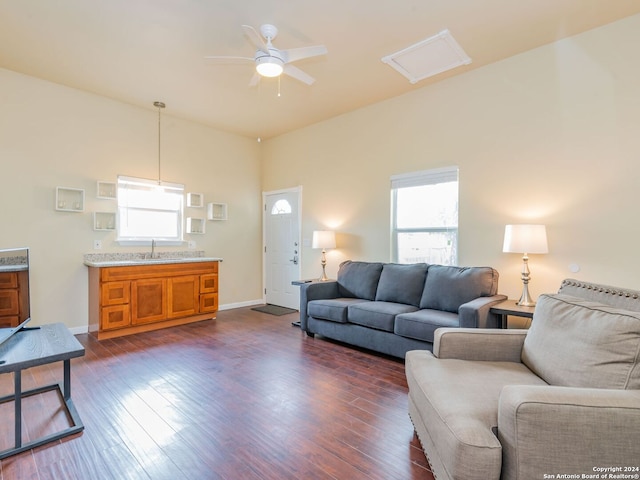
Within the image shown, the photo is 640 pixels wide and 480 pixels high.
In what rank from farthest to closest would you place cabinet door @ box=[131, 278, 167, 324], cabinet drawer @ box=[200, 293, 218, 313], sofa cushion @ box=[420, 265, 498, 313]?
1. cabinet drawer @ box=[200, 293, 218, 313]
2. cabinet door @ box=[131, 278, 167, 324]
3. sofa cushion @ box=[420, 265, 498, 313]

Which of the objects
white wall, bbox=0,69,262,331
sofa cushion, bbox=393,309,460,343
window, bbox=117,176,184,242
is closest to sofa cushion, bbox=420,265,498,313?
sofa cushion, bbox=393,309,460,343

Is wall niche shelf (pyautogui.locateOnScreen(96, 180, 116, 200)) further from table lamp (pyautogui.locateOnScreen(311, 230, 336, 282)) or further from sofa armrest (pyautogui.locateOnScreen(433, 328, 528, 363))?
sofa armrest (pyautogui.locateOnScreen(433, 328, 528, 363))

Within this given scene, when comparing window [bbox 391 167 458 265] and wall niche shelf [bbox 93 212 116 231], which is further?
wall niche shelf [bbox 93 212 116 231]

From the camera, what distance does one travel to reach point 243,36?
3.04 meters

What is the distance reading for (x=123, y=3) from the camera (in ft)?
8.59

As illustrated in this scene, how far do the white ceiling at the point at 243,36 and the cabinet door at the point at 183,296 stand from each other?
248 centimetres

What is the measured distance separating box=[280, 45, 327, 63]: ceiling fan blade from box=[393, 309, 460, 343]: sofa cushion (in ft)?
7.89

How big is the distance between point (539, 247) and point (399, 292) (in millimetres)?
1426

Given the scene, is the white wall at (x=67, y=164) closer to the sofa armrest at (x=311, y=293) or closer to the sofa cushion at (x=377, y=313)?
the sofa armrest at (x=311, y=293)

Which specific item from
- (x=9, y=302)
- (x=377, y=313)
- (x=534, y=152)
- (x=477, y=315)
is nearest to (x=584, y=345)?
(x=477, y=315)

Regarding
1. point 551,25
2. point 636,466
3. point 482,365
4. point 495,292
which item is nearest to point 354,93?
point 551,25

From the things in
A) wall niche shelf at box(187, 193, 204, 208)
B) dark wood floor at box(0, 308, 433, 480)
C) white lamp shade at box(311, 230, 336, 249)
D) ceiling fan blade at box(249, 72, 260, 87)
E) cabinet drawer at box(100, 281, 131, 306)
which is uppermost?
ceiling fan blade at box(249, 72, 260, 87)

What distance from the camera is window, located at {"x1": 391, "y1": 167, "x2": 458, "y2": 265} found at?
3889 mm

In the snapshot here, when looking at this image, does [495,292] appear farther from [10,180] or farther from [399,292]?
[10,180]
